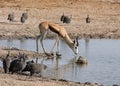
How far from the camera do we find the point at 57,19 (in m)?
36.9

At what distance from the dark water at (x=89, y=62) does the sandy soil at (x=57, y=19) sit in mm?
1790

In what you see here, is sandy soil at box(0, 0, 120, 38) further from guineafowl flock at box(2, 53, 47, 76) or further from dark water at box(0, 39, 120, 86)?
guineafowl flock at box(2, 53, 47, 76)

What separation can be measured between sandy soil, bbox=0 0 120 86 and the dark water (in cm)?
179

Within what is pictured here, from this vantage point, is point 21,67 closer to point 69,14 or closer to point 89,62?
point 89,62

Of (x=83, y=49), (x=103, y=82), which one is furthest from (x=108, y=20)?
(x=103, y=82)

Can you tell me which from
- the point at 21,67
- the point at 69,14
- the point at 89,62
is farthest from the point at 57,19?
the point at 21,67

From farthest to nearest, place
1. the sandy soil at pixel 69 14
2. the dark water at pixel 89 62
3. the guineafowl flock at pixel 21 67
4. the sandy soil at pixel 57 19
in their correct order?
the sandy soil at pixel 69 14, the dark water at pixel 89 62, the guineafowl flock at pixel 21 67, the sandy soil at pixel 57 19

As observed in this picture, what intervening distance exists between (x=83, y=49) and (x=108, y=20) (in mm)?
13615

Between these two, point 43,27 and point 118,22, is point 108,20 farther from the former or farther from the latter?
point 43,27

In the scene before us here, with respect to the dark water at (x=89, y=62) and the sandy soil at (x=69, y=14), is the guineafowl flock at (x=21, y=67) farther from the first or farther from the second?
the sandy soil at (x=69, y=14)

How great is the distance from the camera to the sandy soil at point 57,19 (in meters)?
16.0

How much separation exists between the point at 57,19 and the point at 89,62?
16325 millimetres

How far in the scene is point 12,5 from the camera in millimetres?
45281

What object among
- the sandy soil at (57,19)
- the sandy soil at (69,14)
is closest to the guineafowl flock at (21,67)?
the sandy soil at (57,19)
